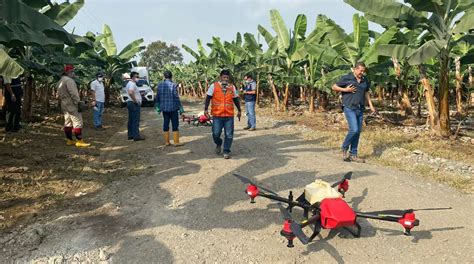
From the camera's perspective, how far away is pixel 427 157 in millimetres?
7371

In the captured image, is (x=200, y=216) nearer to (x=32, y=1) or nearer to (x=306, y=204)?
(x=306, y=204)

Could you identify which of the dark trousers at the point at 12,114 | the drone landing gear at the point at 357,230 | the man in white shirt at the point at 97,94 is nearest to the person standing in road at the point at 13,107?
the dark trousers at the point at 12,114

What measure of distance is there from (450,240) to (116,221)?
12.6 feet

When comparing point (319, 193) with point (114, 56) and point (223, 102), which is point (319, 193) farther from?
point (114, 56)

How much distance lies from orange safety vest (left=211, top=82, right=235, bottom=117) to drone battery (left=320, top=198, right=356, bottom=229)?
3890 mm

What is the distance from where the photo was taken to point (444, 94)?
8734 millimetres

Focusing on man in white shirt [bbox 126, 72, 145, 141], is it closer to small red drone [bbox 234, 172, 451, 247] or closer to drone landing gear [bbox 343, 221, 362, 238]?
small red drone [bbox 234, 172, 451, 247]

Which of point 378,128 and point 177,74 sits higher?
point 177,74

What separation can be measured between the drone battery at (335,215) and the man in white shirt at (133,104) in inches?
271

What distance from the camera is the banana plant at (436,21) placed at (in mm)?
7629

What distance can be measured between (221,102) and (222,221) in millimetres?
3350

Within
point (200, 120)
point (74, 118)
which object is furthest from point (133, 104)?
point (200, 120)

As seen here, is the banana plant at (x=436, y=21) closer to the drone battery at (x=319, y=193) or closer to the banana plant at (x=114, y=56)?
the drone battery at (x=319, y=193)

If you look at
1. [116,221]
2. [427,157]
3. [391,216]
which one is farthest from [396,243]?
[427,157]
